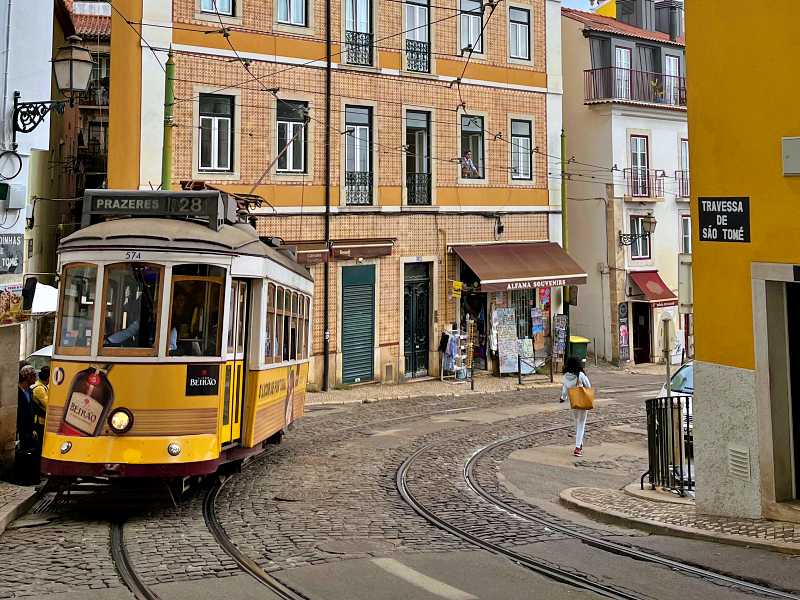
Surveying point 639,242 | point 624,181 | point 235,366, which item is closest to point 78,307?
point 235,366

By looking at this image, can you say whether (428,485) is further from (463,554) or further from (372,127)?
(372,127)

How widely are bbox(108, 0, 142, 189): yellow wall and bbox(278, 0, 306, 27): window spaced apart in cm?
367

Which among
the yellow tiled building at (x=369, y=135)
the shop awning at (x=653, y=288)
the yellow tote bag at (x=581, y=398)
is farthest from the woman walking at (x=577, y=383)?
the shop awning at (x=653, y=288)

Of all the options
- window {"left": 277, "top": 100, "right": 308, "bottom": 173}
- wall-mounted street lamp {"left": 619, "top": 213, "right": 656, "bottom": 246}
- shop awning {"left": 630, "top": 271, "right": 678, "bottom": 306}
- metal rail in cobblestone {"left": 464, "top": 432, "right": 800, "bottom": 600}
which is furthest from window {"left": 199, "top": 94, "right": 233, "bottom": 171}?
shop awning {"left": 630, "top": 271, "right": 678, "bottom": 306}

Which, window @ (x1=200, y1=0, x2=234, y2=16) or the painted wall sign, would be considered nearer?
the painted wall sign

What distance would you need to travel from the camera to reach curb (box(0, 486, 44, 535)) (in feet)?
30.6

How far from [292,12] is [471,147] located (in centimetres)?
661

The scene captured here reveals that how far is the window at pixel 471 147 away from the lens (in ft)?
87.8

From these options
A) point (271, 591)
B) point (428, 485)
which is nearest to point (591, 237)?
point (428, 485)

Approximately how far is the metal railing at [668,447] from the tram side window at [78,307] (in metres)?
6.81

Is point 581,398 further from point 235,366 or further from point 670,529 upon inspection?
point 235,366

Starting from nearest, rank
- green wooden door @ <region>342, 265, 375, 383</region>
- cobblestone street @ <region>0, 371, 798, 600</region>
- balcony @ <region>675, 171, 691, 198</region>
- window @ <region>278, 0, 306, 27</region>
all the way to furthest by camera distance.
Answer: cobblestone street @ <region>0, 371, 798, 600</region> < window @ <region>278, 0, 306, 27</region> < green wooden door @ <region>342, 265, 375, 383</region> < balcony @ <region>675, 171, 691, 198</region>

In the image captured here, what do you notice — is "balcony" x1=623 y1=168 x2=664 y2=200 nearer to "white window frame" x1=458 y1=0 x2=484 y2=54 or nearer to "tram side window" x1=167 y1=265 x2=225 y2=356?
"white window frame" x1=458 y1=0 x2=484 y2=54

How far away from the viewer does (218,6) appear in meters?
22.4
